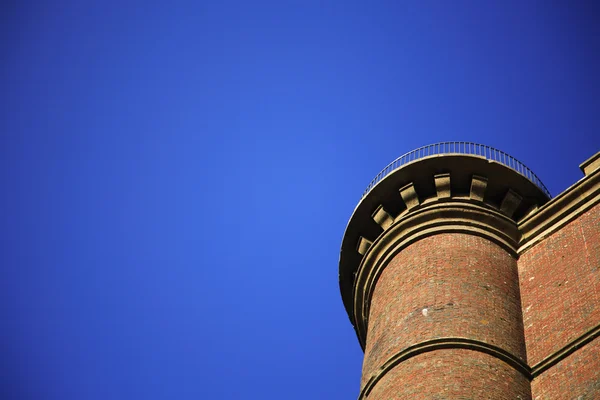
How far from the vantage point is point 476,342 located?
17.3 meters

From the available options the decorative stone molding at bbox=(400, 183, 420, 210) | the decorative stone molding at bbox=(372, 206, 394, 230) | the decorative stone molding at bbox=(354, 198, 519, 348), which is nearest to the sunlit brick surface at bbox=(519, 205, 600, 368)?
the decorative stone molding at bbox=(354, 198, 519, 348)

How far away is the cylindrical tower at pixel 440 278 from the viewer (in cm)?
1706

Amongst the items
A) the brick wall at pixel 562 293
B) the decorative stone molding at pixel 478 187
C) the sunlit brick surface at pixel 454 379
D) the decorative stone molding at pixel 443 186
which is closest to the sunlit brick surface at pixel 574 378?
the brick wall at pixel 562 293

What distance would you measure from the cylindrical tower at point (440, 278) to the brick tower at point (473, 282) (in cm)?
3

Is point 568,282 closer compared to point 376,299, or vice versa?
point 568,282

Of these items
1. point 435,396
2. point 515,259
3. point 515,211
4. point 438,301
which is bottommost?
point 435,396

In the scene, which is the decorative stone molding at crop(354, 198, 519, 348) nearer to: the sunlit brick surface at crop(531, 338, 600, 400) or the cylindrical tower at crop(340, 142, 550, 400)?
the cylindrical tower at crop(340, 142, 550, 400)

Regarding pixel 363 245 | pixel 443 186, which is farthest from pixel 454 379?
pixel 363 245

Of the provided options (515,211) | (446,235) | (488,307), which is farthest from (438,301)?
(515,211)

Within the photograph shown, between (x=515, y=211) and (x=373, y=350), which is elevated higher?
(x=515, y=211)

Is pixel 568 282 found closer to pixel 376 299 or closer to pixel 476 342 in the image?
pixel 476 342

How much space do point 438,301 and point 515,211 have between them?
13.4 feet

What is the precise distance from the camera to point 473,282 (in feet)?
61.6

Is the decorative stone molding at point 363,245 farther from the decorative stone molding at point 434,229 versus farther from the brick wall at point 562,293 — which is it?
the brick wall at point 562,293
